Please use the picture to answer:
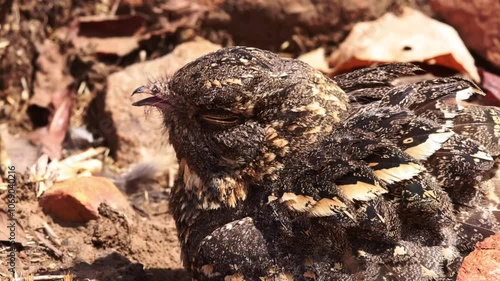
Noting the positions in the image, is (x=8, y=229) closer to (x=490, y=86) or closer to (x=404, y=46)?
(x=404, y=46)

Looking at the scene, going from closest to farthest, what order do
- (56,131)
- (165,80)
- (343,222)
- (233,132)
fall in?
1. (343,222)
2. (233,132)
3. (165,80)
4. (56,131)

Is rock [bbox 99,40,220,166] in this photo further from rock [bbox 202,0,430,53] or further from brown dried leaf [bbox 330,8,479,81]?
brown dried leaf [bbox 330,8,479,81]

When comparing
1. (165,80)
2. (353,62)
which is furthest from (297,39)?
(165,80)

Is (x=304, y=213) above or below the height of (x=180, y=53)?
above

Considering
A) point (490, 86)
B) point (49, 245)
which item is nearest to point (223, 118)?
point (49, 245)

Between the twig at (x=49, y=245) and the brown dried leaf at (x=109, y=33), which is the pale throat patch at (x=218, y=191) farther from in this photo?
the brown dried leaf at (x=109, y=33)

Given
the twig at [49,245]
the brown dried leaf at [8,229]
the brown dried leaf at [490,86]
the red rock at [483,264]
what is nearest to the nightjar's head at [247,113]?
the red rock at [483,264]

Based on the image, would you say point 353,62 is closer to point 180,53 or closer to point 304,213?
point 180,53
